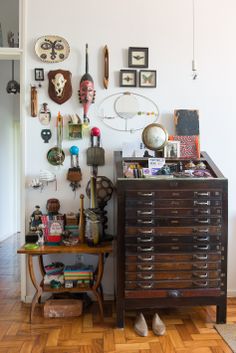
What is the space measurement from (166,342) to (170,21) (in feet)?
8.32

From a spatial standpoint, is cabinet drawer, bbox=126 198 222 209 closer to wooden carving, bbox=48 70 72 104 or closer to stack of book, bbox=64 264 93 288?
stack of book, bbox=64 264 93 288

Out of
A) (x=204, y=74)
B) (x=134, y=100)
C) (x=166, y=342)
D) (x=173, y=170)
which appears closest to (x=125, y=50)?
(x=134, y=100)

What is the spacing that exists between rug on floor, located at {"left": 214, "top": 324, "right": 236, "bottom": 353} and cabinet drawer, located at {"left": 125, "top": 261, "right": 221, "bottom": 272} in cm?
43

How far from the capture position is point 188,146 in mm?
2654

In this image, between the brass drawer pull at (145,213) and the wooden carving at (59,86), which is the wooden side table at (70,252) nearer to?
the brass drawer pull at (145,213)

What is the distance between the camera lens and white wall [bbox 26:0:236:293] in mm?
2674

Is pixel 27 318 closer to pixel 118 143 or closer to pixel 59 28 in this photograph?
pixel 118 143

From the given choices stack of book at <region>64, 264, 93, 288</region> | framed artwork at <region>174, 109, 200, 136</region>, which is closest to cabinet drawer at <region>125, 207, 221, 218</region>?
stack of book at <region>64, 264, 93, 288</region>

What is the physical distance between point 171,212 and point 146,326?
0.84 metres

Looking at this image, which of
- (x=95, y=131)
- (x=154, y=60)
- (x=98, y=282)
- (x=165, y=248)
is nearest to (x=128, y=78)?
(x=154, y=60)

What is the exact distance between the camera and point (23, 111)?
268 centimetres

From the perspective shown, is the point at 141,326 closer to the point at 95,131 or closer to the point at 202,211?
the point at 202,211

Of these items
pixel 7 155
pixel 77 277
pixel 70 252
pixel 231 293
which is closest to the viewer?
pixel 70 252

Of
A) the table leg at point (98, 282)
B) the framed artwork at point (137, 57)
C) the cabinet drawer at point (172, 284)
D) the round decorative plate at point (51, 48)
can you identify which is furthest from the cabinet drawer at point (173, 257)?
the round decorative plate at point (51, 48)
